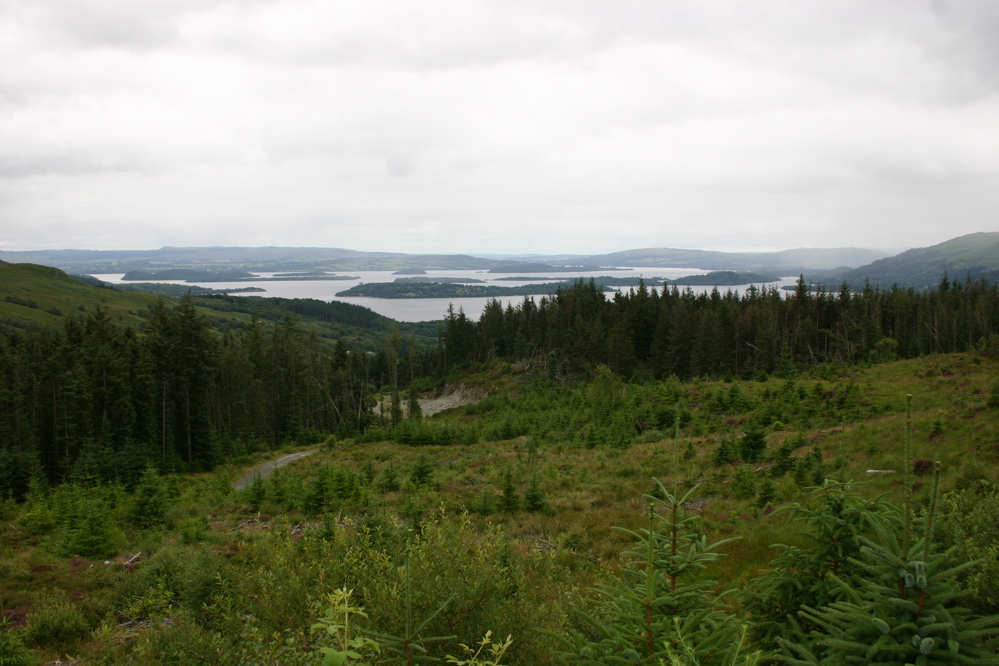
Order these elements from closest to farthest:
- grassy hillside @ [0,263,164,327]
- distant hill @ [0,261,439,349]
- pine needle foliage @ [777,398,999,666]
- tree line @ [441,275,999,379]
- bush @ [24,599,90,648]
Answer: pine needle foliage @ [777,398,999,666], bush @ [24,599,90,648], tree line @ [441,275,999,379], grassy hillside @ [0,263,164,327], distant hill @ [0,261,439,349]

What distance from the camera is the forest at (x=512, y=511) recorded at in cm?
297

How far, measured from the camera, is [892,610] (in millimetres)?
2611

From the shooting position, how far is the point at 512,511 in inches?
502

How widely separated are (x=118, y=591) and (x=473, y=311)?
162692mm

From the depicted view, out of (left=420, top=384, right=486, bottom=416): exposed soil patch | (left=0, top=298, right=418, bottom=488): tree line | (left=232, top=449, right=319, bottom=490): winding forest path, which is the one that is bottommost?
(left=420, top=384, right=486, bottom=416): exposed soil patch

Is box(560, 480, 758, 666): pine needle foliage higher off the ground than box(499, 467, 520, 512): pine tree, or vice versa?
box(560, 480, 758, 666): pine needle foliage

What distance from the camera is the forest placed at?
117 inches

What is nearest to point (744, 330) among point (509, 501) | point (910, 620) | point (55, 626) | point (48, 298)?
point (509, 501)

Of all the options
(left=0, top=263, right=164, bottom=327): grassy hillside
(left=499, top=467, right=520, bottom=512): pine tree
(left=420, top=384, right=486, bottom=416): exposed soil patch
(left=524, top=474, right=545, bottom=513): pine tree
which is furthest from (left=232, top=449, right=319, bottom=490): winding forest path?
(left=0, top=263, right=164, bottom=327): grassy hillside

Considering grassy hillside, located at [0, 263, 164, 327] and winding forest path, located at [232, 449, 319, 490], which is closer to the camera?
winding forest path, located at [232, 449, 319, 490]

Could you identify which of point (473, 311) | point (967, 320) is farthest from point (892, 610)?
point (473, 311)

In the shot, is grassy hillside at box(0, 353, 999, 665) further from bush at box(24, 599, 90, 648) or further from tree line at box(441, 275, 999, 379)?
tree line at box(441, 275, 999, 379)

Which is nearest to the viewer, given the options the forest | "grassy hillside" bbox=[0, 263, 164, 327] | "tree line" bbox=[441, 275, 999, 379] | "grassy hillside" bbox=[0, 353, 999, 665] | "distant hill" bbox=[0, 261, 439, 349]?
the forest

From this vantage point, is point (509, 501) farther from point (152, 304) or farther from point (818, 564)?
point (152, 304)
